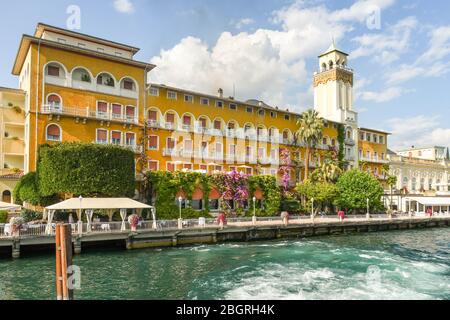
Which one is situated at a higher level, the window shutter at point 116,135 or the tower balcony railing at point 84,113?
the tower balcony railing at point 84,113

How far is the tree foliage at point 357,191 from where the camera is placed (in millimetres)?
49656

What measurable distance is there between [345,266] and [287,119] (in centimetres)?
3607

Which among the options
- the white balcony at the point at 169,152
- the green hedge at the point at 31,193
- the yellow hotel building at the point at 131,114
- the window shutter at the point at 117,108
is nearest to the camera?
the green hedge at the point at 31,193

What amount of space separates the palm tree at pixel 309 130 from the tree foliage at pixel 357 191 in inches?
209

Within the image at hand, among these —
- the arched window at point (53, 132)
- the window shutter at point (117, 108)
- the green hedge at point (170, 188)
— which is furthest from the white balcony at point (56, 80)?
the green hedge at point (170, 188)

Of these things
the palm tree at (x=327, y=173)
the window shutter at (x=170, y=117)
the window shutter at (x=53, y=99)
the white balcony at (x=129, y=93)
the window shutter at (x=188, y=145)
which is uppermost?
the white balcony at (x=129, y=93)

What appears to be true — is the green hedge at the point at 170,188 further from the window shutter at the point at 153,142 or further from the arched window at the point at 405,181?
the arched window at the point at 405,181

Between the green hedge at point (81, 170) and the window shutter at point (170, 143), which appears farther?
the window shutter at point (170, 143)

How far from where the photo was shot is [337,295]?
16594 millimetres

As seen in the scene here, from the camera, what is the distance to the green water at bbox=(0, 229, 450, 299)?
16.9 m

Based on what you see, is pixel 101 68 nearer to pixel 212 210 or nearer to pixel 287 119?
pixel 212 210

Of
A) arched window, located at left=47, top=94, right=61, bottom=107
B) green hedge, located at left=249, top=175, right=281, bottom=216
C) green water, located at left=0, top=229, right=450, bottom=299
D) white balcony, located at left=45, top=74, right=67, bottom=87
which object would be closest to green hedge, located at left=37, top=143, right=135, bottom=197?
arched window, located at left=47, top=94, right=61, bottom=107

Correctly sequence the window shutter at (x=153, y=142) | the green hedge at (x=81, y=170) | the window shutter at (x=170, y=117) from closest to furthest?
the green hedge at (x=81, y=170) → the window shutter at (x=153, y=142) → the window shutter at (x=170, y=117)
